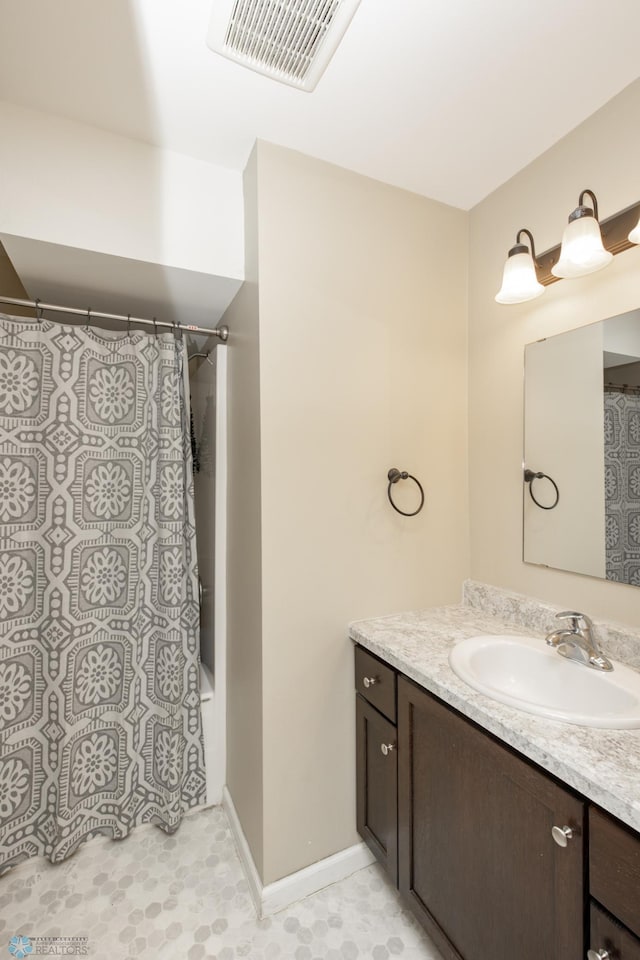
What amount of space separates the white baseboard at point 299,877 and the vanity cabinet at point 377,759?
0.10m

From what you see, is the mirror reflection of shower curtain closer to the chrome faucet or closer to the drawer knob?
the chrome faucet

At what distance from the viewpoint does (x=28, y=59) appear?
116cm

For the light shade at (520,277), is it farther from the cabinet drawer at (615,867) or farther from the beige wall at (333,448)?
the cabinet drawer at (615,867)

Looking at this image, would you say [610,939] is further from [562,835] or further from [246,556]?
[246,556]

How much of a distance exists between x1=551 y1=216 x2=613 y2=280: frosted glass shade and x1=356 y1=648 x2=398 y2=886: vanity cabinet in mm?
1297

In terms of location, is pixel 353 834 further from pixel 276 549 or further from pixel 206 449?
Result: pixel 206 449

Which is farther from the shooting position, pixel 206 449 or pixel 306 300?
pixel 206 449

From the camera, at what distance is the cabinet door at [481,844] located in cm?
81

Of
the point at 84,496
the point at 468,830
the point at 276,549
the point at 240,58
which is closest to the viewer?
the point at 468,830

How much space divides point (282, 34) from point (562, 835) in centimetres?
189

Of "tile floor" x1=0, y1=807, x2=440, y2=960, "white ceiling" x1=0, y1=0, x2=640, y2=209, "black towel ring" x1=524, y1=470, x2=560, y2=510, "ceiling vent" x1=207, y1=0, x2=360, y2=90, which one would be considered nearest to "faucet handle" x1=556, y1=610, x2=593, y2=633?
"black towel ring" x1=524, y1=470, x2=560, y2=510

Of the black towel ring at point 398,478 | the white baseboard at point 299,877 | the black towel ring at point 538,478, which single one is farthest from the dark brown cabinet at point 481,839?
the black towel ring at point 538,478

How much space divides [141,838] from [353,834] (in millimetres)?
856

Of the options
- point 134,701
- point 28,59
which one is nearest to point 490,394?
point 28,59
